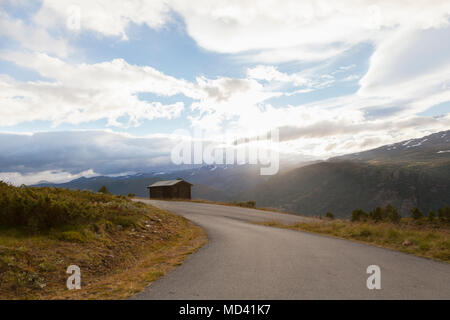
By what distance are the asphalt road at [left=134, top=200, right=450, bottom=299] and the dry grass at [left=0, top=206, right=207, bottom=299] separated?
91 cm

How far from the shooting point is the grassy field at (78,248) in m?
6.48

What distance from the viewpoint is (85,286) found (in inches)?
271

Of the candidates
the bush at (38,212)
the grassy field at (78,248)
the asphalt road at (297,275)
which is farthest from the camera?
the bush at (38,212)

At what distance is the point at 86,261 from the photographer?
833 centimetres

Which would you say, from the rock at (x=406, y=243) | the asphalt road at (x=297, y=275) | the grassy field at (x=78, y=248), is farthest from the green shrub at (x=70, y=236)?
the rock at (x=406, y=243)

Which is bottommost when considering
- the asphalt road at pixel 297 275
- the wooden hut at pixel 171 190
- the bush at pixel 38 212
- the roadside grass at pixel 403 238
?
the wooden hut at pixel 171 190

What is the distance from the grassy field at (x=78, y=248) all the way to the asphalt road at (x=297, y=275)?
97 cm

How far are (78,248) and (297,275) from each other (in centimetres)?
725

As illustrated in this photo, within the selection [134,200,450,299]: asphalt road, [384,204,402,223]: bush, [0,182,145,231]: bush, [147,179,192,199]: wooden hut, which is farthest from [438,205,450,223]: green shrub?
[147,179,192,199]: wooden hut

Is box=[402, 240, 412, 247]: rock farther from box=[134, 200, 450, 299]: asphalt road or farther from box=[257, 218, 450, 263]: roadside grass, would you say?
box=[134, 200, 450, 299]: asphalt road

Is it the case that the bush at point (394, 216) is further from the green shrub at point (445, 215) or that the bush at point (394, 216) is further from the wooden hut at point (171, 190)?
the wooden hut at point (171, 190)
